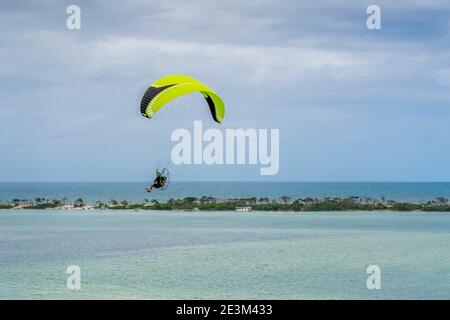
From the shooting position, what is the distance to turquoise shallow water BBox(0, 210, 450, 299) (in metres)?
28.5

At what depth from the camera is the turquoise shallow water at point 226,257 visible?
93.4 ft

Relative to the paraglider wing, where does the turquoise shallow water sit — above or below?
below

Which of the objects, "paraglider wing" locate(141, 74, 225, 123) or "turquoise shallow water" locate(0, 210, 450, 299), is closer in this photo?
"paraglider wing" locate(141, 74, 225, 123)

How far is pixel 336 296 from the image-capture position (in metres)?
26.9

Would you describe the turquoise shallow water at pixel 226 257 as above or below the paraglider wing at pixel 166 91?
below

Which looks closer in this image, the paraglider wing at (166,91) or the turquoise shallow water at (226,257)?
the paraglider wing at (166,91)

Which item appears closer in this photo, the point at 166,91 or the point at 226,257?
the point at 166,91

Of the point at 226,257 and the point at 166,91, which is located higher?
the point at 166,91

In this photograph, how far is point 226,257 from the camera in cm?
3772
